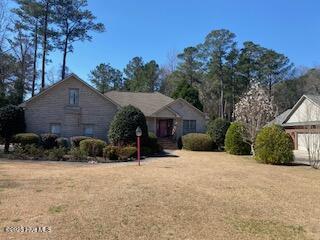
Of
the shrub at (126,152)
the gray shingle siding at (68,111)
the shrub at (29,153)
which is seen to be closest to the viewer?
the shrub at (29,153)

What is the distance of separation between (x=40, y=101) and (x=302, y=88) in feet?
146

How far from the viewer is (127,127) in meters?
24.5

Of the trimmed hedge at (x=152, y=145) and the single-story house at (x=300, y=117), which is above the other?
the single-story house at (x=300, y=117)

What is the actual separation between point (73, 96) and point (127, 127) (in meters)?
7.02

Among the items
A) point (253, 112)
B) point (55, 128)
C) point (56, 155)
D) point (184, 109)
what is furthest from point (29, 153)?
point (184, 109)

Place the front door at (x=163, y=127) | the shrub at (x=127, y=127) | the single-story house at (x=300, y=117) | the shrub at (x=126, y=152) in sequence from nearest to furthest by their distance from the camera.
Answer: the shrub at (x=126, y=152)
the shrub at (x=127, y=127)
the single-story house at (x=300, y=117)
the front door at (x=163, y=127)

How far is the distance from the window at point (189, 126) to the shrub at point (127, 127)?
1128cm

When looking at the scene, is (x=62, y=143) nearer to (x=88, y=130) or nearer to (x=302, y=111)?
(x=88, y=130)

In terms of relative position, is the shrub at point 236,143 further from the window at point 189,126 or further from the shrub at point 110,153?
the window at point 189,126

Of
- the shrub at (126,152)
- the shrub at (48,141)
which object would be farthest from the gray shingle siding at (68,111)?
the shrub at (126,152)

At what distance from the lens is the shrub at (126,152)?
21.3 meters

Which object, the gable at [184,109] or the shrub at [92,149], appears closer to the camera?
the shrub at [92,149]

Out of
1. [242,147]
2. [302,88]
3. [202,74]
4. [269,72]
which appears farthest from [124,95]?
[302,88]

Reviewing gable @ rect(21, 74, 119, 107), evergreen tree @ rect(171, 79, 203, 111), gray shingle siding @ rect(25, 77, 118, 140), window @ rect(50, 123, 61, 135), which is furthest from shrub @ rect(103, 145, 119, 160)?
evergreen tree @ rect(171, 79, 203, 111)
